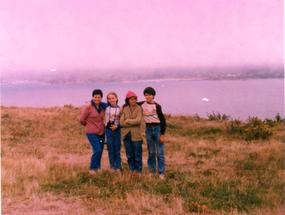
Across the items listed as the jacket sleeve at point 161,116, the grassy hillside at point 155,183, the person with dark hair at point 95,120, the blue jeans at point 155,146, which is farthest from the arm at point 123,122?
the grassy hillside at point 155,183

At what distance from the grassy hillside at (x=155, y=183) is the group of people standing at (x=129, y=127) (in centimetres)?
38

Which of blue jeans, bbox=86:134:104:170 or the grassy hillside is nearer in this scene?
the grassy hillside

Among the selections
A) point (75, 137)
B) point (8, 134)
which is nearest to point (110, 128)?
point (75, 137)

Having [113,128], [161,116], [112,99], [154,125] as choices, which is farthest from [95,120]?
[161,116]

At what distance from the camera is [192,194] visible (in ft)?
22.7

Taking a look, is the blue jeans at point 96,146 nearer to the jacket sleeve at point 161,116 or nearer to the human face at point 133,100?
the human face at point 133,100

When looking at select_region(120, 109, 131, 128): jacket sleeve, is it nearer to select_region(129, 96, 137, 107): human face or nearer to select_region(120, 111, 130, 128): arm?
select_region(120, 111, 130, 128): arm

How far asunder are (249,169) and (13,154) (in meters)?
6.24

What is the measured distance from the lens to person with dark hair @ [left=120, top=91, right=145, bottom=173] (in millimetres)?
8156

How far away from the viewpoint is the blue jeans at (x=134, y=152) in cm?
838

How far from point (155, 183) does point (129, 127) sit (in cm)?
135

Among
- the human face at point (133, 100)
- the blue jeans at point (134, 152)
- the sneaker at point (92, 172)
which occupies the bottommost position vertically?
the sneaker at point (92, 172)

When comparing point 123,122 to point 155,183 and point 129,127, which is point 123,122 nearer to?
point 129,127

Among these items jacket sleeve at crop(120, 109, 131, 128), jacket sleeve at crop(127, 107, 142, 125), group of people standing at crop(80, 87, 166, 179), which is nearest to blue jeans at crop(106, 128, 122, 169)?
group of people standing at crop(80, 87, 166, 179)
